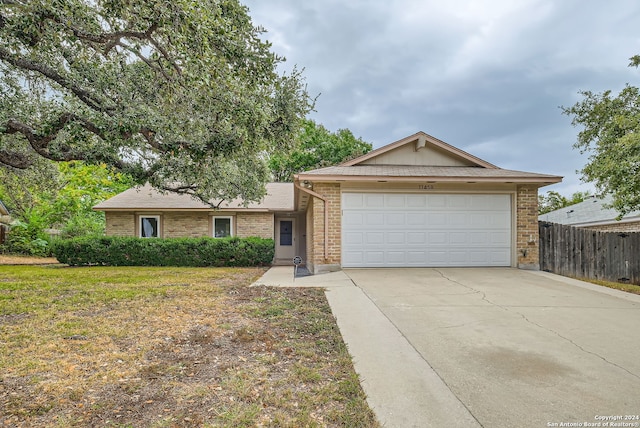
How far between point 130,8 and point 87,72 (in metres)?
3.52

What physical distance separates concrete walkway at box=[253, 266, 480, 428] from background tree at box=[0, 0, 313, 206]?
13.3 ft

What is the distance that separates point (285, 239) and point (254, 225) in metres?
1.95

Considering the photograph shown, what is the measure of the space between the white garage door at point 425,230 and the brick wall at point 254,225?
724 cm

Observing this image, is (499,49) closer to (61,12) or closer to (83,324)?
(61,12)

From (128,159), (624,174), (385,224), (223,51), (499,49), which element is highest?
(499,49)

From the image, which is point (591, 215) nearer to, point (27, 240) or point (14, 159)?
point (14, 159)

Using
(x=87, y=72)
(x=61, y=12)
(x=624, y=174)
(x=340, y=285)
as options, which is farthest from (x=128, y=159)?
(x=624, y=174)

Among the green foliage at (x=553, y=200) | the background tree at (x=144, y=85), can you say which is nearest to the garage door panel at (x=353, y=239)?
the background tree at (x=144, y=85)

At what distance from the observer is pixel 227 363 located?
322 cm

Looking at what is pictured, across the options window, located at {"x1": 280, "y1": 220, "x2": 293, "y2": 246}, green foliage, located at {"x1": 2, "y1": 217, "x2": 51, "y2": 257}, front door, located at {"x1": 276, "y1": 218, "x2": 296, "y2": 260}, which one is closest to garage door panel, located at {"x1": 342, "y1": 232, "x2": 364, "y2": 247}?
front door, located at {"x1": 276, "y1": 218, "x2": 296, "y2": 260}

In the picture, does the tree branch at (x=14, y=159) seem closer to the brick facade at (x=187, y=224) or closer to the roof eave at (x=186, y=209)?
the roof eave at (x=186, y=209)

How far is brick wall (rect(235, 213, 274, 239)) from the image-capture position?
15508mm

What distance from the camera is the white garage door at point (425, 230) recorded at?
29.7ft

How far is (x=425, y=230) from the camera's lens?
920 centimetres
